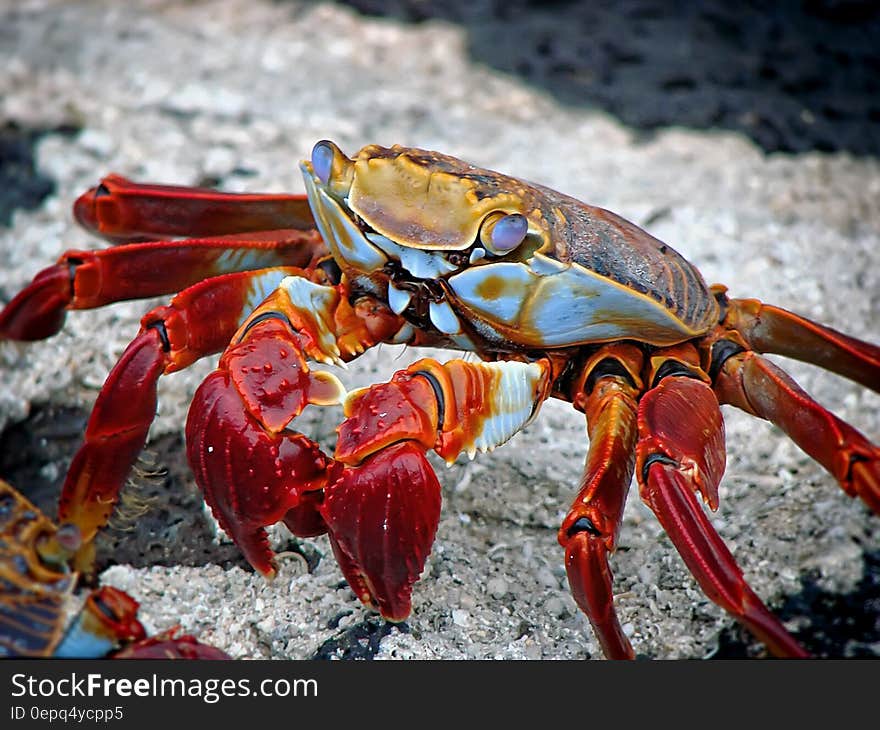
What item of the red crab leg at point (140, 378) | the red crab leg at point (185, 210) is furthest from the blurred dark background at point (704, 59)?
the red crab leg at point (140, 378)

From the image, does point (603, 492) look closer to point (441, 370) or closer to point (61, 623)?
point (441, 370)

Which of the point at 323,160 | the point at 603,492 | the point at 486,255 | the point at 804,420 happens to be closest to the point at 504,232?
the point at 486,255

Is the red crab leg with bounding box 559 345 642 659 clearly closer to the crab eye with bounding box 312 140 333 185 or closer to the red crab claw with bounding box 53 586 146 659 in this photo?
the crab eye with bounding box 312 140 333 185

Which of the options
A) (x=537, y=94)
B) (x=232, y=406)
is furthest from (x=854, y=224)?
(x=232, y=406)

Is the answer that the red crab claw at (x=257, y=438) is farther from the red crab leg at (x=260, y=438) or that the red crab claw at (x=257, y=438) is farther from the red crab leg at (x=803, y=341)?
the red crab leg at (x=803, y=341)

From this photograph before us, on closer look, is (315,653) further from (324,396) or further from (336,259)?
(336,259)

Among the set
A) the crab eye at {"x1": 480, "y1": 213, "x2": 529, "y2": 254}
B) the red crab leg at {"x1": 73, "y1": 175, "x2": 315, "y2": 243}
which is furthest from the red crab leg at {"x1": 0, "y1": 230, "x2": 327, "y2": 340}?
the crab eye at {"x1": 480, "y1": 213, "x2": 529, "y2": 254}
